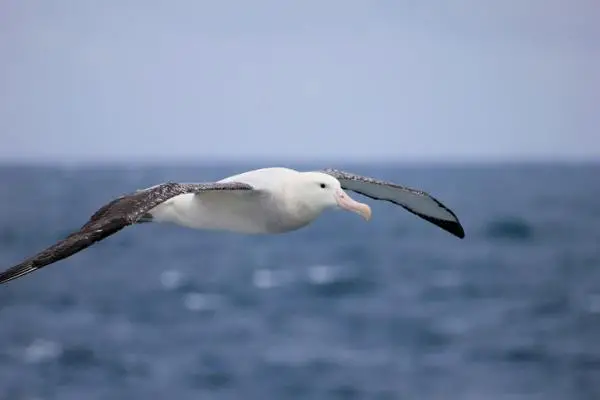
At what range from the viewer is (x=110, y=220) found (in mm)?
3053

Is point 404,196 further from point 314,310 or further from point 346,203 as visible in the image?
point 314,310

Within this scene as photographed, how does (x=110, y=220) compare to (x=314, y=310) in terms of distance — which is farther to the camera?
(x=314, y=310)

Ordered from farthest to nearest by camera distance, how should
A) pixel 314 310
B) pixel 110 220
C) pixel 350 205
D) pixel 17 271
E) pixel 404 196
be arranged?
pixel 314 310 < pixel 404 196 < pixel 350 205 < pixel 110 220 < pixel 17 271

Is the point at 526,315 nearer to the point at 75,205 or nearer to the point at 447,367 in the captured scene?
the point at 447,367

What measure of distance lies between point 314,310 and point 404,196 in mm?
10776

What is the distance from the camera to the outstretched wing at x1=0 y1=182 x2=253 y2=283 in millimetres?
2832

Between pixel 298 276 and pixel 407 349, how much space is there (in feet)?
13.4

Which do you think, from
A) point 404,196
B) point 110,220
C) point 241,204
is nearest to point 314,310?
point 404,196

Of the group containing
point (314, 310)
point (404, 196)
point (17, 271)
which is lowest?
point (314, 310)

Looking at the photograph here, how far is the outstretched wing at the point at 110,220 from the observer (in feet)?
9.29

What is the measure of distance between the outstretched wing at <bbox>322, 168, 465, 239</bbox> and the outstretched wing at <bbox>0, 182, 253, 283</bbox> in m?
0.66

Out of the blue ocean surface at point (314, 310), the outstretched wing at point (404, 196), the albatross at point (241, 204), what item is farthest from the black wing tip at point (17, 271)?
the blue ocean surface at point (314, 310)

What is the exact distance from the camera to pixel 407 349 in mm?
13328

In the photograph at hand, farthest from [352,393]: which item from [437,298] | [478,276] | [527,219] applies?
[527,219]
